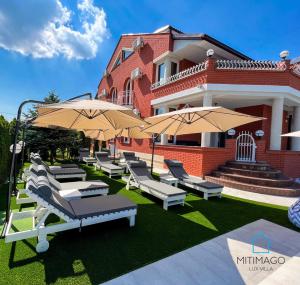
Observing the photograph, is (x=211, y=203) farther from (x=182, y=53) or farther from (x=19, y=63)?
(x=19, y=63)

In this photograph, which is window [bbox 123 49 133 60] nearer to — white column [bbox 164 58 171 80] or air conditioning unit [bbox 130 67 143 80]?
air conditioning unit [bbox 130 67 143 80]

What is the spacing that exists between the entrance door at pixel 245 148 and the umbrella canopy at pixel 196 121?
3.92m

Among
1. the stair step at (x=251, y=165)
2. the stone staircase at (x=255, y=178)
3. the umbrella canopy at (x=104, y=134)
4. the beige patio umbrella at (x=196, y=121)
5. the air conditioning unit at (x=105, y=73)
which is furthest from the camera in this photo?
the air conditioning unit at (x=105, y=73)

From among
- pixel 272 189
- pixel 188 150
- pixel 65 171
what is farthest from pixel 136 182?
pixel 272 189

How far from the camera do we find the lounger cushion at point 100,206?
3987 mm

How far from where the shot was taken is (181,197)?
6.04 meters

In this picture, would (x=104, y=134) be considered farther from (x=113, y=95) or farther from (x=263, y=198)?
(x=113, y=95)

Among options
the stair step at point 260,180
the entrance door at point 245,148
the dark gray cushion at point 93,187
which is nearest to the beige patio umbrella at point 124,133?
the dark gray cushion at point 93,187

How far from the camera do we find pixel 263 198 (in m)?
7.66

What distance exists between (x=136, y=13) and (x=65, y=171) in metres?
10.2

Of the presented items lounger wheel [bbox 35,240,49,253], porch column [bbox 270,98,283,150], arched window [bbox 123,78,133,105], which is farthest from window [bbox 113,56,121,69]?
lounger wheel [bbox 35,240,49,253]

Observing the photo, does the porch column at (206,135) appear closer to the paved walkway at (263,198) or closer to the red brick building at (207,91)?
the red brick building at (207,91)

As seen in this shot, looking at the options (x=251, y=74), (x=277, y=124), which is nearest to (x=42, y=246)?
(x=251, y=74)

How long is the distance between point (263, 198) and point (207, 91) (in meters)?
6.17
